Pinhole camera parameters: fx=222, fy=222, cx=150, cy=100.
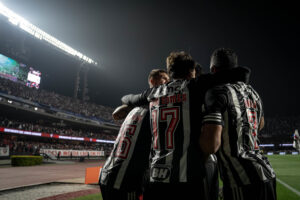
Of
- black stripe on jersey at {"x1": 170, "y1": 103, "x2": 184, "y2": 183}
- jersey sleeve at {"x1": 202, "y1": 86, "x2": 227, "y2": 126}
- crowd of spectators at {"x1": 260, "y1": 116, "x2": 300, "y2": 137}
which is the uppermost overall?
crowd of spectators at {"x1": 260, "y1": 116, "x2": 300, "y2": 137}

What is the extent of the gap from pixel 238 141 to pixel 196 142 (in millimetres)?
422

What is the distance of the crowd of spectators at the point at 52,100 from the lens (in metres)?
34.7

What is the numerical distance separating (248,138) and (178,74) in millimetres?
826

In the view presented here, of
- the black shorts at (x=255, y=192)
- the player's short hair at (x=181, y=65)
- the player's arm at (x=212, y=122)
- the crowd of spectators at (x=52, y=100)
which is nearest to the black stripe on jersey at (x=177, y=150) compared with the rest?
the player's arm at (x=212, y=122)

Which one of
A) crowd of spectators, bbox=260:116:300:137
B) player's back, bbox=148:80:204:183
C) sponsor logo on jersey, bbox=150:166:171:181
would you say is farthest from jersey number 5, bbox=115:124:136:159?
crowd of spectators, bbox=260:116:300:137

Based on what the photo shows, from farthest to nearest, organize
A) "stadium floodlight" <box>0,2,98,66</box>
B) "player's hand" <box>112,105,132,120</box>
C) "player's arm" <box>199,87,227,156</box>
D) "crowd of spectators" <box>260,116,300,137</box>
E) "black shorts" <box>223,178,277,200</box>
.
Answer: "crowd of spectators" <box>260,116,300,137</box>
"stadium floodlight" <box>0,2,98,66</box>
"player's hand" <box>112,105,132,120</box>
"black shorts" <box>223,178,277,200</box>
"player's arm" <box>199,87,227,156</box>

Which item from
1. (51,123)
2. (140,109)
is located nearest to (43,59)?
(51,123)

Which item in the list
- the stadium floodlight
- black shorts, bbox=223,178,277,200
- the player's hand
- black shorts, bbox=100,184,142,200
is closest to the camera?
black shorts, bbox=223,178,277,200

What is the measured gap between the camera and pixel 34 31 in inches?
1628

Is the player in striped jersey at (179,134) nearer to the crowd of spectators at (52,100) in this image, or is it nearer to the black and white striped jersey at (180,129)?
the black and white striped jersey at (180,129)

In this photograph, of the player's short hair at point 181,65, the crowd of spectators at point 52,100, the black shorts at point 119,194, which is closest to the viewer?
the player's short hair at point 181,65

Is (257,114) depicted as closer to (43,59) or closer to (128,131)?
(128,131)

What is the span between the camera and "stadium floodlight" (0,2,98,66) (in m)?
36.4

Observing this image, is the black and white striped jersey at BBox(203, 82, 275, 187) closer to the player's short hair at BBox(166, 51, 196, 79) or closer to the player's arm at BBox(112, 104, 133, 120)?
the player's short hair at BBox(166, 51, 196, 79)
